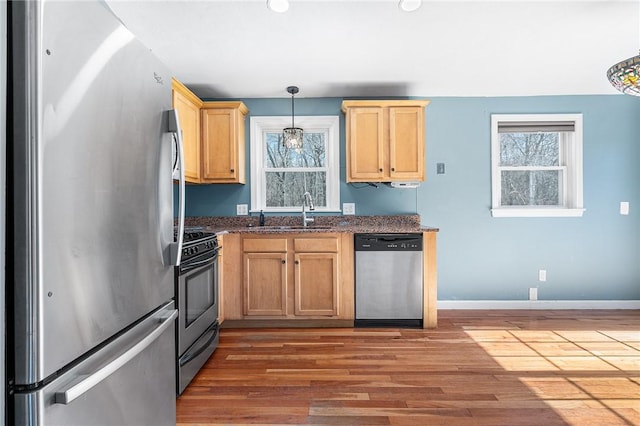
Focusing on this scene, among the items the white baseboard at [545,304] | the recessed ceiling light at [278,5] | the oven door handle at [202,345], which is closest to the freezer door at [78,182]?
the oven door handle at [202,345]

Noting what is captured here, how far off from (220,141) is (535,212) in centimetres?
336

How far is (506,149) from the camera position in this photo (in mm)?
4082

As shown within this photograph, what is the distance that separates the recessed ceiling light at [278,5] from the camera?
2.22 m

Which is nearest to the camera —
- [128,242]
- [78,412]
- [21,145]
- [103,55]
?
[21,145]

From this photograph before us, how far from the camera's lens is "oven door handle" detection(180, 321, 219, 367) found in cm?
221

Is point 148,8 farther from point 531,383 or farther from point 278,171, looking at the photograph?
point 531,383

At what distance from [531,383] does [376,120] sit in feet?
8.24

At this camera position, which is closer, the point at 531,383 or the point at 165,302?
the point at 165,302

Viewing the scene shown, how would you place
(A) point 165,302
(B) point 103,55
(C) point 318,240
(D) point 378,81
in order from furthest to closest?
1. (D) point 378,81
2. (C) point 318,240
3. (A) point 165,302
4. (B) point 103,55

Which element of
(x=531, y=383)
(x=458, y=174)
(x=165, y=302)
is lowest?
(x=531, y=383)

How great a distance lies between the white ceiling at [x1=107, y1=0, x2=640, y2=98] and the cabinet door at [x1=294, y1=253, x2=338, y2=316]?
1.68 metres

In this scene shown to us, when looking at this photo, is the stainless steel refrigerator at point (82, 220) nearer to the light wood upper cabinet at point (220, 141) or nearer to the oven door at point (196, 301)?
the oven door at point (196, 301)

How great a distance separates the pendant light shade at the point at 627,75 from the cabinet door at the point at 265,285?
281cm

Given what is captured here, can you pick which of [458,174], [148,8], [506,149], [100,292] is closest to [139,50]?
[100,292]
